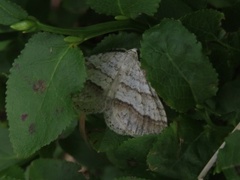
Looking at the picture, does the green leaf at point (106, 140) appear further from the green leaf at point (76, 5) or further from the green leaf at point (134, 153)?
the green leaf at point (76, 5)

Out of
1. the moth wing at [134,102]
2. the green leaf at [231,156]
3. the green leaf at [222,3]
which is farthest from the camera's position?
the green leaf at [222,3]

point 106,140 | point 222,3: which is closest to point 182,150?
point 106,140

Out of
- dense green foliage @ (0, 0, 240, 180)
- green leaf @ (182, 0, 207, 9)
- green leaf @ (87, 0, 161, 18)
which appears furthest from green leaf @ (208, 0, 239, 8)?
green leaf @ (87, 0, 161, 18)

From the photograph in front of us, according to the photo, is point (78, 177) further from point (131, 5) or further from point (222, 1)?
point (222, 1)

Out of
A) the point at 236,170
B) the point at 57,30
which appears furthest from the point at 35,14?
the point at 236,170

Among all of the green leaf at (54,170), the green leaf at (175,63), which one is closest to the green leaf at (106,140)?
the green leaf at (54,170)

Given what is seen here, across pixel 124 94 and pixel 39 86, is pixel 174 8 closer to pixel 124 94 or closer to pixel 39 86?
pixel 124 94

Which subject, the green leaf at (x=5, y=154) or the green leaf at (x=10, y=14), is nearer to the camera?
Answer: the green leaf at (x=10, y=14)
